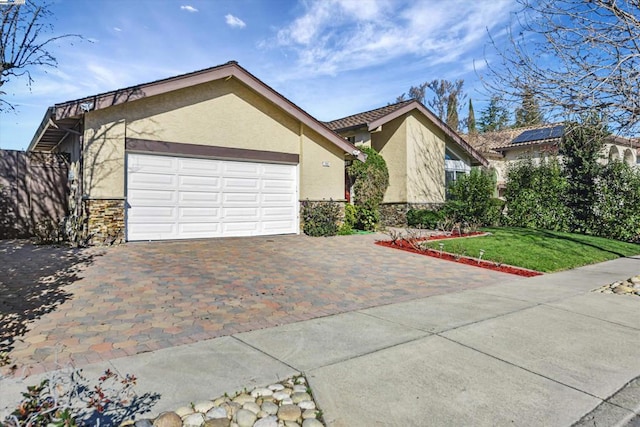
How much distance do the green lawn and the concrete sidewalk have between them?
13.4 feet

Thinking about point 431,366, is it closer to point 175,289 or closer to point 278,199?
point 175,289

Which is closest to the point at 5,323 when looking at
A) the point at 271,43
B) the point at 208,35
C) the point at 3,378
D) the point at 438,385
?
the point at 3,378

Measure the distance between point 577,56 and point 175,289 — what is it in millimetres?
8992

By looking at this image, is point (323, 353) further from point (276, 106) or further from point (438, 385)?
point (276, 106)

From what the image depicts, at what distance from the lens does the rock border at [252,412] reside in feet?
8.72

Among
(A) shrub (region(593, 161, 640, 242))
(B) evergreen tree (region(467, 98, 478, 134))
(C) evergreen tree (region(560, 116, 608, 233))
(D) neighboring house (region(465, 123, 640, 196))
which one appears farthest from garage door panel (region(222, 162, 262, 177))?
(B) evergreen tree (region(467, 98, 478, 134))

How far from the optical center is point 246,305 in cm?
550

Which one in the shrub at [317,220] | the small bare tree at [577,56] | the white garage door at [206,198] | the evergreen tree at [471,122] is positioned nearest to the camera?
the small bare tree at [577,56]

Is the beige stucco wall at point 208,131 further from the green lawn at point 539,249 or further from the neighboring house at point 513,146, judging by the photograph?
the neighboring house at point 513,146

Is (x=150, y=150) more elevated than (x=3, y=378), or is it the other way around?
(x=150, y=150)

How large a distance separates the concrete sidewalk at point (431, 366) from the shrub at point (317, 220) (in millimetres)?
8006

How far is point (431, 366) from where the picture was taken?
11.8 ft

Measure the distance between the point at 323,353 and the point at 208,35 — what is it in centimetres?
1230

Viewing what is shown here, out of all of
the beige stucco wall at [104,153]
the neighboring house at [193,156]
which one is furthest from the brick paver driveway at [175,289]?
the beige stucco wall at [104,153]
